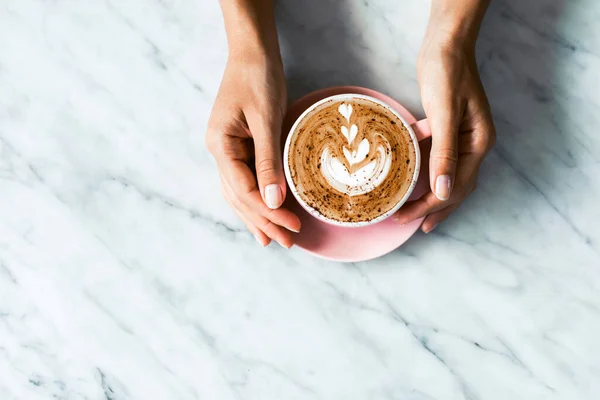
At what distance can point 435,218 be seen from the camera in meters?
1.00

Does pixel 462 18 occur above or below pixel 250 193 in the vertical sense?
above

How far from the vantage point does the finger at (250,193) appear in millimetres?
913

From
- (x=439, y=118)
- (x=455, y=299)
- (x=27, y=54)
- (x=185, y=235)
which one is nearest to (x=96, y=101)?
(x=27, y=54)

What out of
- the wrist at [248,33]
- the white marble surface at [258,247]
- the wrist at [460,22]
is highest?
the wrist at [248,33]

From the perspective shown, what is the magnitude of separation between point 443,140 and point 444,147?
0.04 feet

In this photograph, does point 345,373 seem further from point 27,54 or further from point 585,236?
point 27,54

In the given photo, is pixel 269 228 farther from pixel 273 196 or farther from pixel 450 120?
pixel 450 120

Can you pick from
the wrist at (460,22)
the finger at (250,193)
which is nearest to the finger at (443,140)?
the wrist at (460,22)

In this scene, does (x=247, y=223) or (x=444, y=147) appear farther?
(x=247, y=223)

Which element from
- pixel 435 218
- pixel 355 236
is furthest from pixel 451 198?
pixel 355 236

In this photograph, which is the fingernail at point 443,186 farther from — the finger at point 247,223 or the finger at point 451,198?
the finger at point 247,223

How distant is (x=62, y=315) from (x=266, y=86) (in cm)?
60

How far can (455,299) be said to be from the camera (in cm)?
106

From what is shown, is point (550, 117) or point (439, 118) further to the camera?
point (550, 117)
